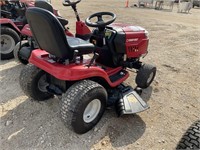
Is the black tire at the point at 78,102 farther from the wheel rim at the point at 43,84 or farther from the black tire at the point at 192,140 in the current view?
the black tire at the point at 192,140

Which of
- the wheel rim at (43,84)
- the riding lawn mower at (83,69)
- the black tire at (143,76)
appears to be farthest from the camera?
the black tire at (143,76)

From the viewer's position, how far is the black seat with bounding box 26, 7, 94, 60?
6.66 ft

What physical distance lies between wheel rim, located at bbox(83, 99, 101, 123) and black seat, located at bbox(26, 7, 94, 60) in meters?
0.54

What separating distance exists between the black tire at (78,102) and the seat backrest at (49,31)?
33 centimetres

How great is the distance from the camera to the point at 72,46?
229 centimetres

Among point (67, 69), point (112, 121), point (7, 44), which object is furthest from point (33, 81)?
point (7, 44)

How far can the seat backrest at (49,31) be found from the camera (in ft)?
6.65

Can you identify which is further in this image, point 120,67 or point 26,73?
point 120,67

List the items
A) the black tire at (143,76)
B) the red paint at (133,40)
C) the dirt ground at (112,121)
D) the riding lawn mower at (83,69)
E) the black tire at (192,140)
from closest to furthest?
the black tire at (192,140)
the riding lawn mower at (83,69)
the dirt ground at (112,121)
the red paint at (133,40)
the black tire at (143,76)

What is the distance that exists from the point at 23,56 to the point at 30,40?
30 cm

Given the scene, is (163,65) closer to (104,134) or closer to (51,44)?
(104,134)

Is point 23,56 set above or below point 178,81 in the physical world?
above

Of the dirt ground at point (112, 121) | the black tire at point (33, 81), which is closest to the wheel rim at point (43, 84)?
the black tire at point (33, 81)

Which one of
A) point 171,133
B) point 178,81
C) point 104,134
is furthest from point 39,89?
point 178,81
